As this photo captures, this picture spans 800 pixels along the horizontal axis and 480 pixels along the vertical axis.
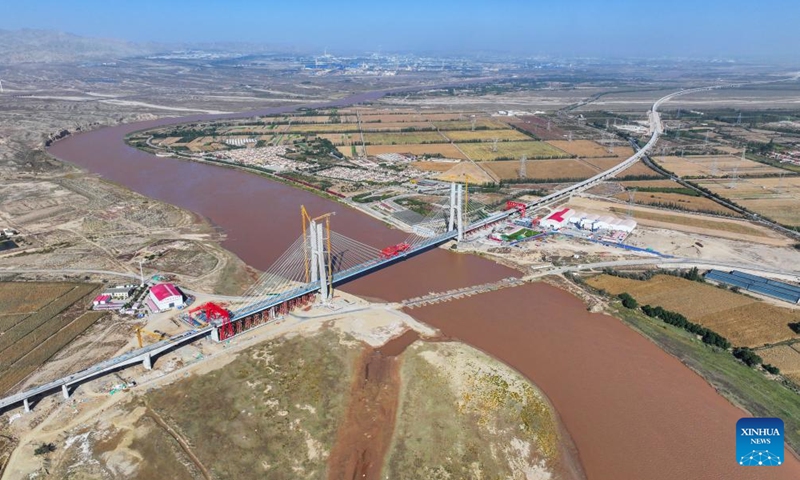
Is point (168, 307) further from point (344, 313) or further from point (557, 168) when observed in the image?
point (557, 168)

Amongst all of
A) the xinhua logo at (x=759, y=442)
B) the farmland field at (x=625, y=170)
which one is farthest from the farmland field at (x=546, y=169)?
the xinhua logo at (x=759, y=442)

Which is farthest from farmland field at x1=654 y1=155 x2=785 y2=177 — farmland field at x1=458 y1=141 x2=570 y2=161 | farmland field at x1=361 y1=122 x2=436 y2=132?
farmland field at x1=361 y1=122 x2=436 y2=132

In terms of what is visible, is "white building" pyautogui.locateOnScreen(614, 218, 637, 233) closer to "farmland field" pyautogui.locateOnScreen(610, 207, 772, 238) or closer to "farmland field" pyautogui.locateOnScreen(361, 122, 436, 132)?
"farmland field" pyautogui.locateOnScreen(610, 207, 772, 238)

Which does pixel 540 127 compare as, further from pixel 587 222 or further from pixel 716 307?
pixel 716 307

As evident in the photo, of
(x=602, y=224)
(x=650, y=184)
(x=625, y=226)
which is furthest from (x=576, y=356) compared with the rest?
(x=650, y=184)

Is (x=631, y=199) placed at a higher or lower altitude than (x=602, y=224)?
higher

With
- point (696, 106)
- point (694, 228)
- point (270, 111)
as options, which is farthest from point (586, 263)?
point (696, 106)

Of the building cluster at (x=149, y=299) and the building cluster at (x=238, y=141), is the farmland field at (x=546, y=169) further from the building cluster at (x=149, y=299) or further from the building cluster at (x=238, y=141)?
the building cluster at (x=149, y=299)
